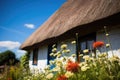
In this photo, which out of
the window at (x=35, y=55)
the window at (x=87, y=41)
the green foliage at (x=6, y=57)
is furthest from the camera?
the green foliage at (x=6, y=57)

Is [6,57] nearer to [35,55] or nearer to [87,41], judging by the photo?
[35,55]

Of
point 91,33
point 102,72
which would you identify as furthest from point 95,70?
point 91,33

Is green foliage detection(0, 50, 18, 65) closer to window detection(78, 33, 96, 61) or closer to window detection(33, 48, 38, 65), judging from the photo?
window detection(33, 48, 38, 65)

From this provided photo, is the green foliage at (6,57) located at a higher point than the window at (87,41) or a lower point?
higher

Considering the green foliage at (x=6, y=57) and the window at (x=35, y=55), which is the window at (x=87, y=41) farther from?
the green foliage at (x=6, y=57)

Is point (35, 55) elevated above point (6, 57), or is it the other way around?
point (6, 57)

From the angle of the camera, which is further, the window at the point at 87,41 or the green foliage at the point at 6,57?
the green foliage at the point at 6,57

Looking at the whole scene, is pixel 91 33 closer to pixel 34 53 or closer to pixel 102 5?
pixel 102 5

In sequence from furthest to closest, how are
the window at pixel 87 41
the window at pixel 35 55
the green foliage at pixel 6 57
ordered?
the green foliage at pixel 6 57 → the window at pixel 35 55 → the window at pixel 87 41

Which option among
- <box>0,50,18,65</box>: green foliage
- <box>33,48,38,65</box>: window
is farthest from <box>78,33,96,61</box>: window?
<box>0,50,18,65</box>: green foliage

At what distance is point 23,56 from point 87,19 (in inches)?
443

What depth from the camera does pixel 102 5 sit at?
6.61 metres

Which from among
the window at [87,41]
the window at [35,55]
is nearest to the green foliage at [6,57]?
the window at [35,55]

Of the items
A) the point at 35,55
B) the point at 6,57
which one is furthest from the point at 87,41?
the point at 6,57
